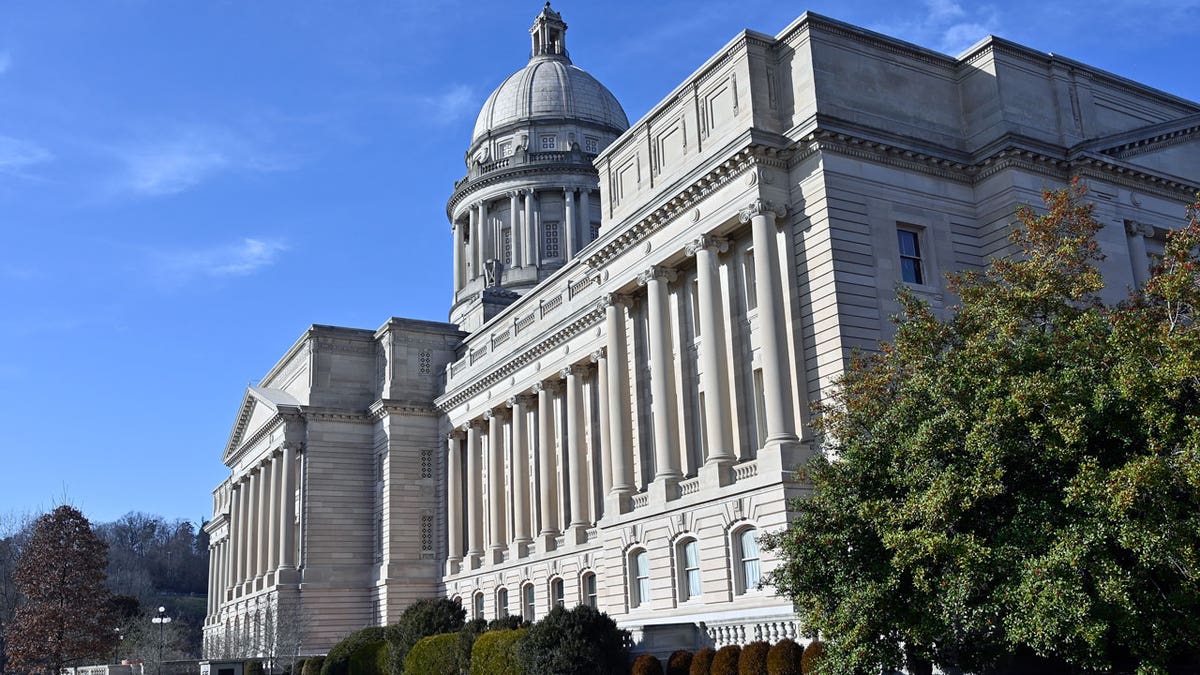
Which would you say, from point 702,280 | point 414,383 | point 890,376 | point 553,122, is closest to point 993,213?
point 702,280

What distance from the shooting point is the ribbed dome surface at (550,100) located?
8581 centimetres

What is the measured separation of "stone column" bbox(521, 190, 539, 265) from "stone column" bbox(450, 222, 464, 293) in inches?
281

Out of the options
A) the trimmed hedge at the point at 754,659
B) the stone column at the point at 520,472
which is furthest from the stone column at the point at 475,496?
the trimmed hedge at the point at 754,659

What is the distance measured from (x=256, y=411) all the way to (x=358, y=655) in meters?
32.7

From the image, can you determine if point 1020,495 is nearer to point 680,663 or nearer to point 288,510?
point 680,663

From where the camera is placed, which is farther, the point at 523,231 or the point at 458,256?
the point at 458,256

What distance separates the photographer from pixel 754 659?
2420 centimetres

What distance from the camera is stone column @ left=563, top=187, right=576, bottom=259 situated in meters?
78.5

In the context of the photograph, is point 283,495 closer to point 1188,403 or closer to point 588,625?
point 588,625

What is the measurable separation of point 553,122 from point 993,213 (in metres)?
54.4

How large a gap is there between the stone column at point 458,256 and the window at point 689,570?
5301 cm

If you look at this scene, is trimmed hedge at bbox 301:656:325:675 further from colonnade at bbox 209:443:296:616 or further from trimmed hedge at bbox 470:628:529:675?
trimmed hedge at bbox 470:628:529:675

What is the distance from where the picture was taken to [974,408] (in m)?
19.6

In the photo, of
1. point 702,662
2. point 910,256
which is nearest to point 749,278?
point 910,256
